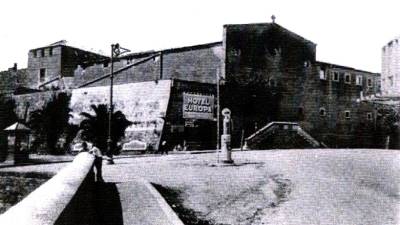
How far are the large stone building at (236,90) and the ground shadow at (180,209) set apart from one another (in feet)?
61.5

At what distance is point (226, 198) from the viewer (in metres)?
13.4

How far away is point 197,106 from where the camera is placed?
3438 cm

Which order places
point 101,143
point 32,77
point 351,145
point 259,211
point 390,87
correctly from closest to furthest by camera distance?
point 259,211, point 390,87, point 101,143, point 351,145, point 32,77

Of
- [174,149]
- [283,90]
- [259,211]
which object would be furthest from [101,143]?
[283,90]

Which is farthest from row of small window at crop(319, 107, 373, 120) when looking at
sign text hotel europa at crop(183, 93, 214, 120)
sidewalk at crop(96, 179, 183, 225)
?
sidewalk at crop(96, 179, 183, 225)

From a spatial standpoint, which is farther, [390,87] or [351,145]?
[351,145]

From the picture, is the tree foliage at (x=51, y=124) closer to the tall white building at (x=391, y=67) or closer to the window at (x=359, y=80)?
the window at (x=359, y=80)

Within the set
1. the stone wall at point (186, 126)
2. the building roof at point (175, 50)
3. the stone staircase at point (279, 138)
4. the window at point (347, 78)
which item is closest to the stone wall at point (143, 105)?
the stone wall at point (186, 126)

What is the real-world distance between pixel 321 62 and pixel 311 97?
11.0ft

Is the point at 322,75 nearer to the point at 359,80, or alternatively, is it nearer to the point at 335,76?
the point at 335,76

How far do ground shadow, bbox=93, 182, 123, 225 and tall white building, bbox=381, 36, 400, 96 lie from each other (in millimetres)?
9248

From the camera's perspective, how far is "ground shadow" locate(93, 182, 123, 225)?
8941 millimetres

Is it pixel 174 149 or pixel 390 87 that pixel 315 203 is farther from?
pixel 174 149

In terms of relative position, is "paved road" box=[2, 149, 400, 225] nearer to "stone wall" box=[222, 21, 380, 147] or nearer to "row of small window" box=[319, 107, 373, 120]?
"stone wall" box=[222, 21, 380, 147]
